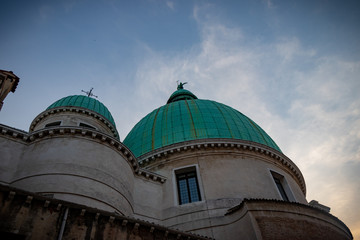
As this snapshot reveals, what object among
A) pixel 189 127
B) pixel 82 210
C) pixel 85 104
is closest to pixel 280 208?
pixel 189 127

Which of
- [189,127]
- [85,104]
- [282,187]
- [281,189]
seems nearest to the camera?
[281,189]

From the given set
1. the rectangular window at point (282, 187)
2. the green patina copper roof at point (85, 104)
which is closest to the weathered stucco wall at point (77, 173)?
the green patina copper roof at point (85, 104)

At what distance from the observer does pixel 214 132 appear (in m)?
20.4

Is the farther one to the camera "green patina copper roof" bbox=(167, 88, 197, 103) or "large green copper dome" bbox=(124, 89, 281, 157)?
"green patina copper roof" bbox=(167, 88, 197, 103)

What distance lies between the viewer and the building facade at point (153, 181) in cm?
1006

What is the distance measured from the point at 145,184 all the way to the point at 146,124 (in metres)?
7.37

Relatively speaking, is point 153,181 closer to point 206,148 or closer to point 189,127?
point 206,148

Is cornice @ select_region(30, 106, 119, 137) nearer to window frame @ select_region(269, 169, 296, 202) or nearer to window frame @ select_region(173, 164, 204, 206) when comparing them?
→ window frame @ select_region(173, 164, 204, 206)

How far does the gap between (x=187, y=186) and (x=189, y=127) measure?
4.78 m

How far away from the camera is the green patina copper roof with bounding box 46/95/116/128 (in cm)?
2133

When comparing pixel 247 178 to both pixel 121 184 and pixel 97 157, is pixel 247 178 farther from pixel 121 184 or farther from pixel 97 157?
pixel 97 157

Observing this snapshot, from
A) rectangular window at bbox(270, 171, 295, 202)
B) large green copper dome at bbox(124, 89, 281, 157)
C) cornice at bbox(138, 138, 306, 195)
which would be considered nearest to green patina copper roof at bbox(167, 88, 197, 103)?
large green copper dome at bbox(124, 89, 281, 157)

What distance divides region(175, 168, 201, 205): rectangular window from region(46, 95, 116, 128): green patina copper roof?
7.54m

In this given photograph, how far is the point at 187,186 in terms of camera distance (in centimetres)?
1788
